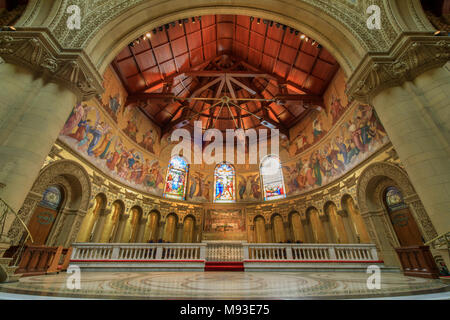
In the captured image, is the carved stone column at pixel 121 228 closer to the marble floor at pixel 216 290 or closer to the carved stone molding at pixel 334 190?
the marble floor at pixel 216 290

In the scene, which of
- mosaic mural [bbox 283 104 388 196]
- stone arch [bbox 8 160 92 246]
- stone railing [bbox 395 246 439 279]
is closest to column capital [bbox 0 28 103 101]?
stone arch [bbox 8 160 92 246]

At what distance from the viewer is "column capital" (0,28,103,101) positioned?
16.9ft

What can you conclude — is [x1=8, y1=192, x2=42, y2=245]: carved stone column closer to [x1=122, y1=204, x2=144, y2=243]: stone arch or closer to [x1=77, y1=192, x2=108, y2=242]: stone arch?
[x1=77, y1=192, x2=108, y2=242]: stone arch

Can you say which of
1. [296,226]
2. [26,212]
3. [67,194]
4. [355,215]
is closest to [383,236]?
[355,215]

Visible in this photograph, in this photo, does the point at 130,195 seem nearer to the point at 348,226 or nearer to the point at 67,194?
the point at 67,194

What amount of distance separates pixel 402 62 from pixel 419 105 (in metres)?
1.34

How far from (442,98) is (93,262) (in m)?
11.6

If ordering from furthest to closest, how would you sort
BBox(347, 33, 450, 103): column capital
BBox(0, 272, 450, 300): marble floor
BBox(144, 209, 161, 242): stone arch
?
1. BBox(144, 209, 161, 242): stone arch
2. BBox(347, 33, 450, 103): column capital
3. BBox(0, 272, 450, 300): marble floor

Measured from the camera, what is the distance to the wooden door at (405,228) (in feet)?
24.2

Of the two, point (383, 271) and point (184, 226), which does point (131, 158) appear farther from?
point (383, 271)

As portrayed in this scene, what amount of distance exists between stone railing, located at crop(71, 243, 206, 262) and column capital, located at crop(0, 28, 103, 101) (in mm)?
5536

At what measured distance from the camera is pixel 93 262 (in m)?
7.07

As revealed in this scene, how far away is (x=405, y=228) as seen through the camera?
778cm
